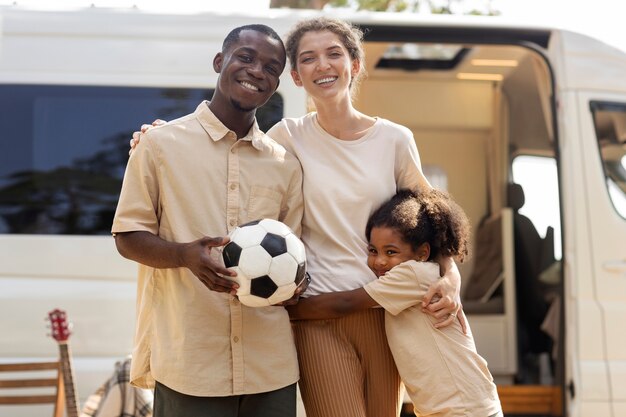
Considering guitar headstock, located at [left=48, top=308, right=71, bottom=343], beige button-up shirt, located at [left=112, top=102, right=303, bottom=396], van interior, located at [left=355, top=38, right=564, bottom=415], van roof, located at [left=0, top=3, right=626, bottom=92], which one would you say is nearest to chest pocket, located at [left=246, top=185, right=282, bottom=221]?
beige button-up shirt, located at [left=112, top=102, right=303, bottom=396]

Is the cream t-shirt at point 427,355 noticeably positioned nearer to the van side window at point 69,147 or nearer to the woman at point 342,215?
the woman at point 342,215

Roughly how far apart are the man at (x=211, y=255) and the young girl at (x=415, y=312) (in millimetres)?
263

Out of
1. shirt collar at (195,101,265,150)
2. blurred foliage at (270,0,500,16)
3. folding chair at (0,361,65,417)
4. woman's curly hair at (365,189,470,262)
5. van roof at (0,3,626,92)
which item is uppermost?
blurred foliage at (270,0,500,16)

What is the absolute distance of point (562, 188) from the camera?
15.7 feet

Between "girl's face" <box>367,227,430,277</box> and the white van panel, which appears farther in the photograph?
the white van panel

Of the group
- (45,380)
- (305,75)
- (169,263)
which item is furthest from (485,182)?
(169,263)

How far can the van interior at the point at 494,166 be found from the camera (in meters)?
6.00

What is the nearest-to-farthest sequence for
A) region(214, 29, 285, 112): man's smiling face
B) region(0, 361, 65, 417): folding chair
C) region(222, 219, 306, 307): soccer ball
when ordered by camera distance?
region(222, 219, 306, 307): soccer ball
region(214, 29, 285, 112): man's smiling face
region(0, 361, 65, 417): folding chair

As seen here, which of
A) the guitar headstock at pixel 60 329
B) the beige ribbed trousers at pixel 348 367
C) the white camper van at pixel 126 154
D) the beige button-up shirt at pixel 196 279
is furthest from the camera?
the white camper van at pixel 126 154

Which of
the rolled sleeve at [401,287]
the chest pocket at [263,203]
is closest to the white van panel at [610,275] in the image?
the rolled sleeve at [401,287]

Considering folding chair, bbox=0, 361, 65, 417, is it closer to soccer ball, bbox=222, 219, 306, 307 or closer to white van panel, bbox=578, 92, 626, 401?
soccer ball, bbox=222, 219, 306, 307

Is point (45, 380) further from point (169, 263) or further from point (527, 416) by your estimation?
point (527, 416)

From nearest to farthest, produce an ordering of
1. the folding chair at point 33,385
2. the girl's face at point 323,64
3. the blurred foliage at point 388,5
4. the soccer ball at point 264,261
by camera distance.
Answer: the soccer ball at point 264,261 < the girl's face at point 323,64 < the folding chair at point 33,385 < the blurred foliage at point 388,5

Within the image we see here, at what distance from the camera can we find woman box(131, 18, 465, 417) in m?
2.90
